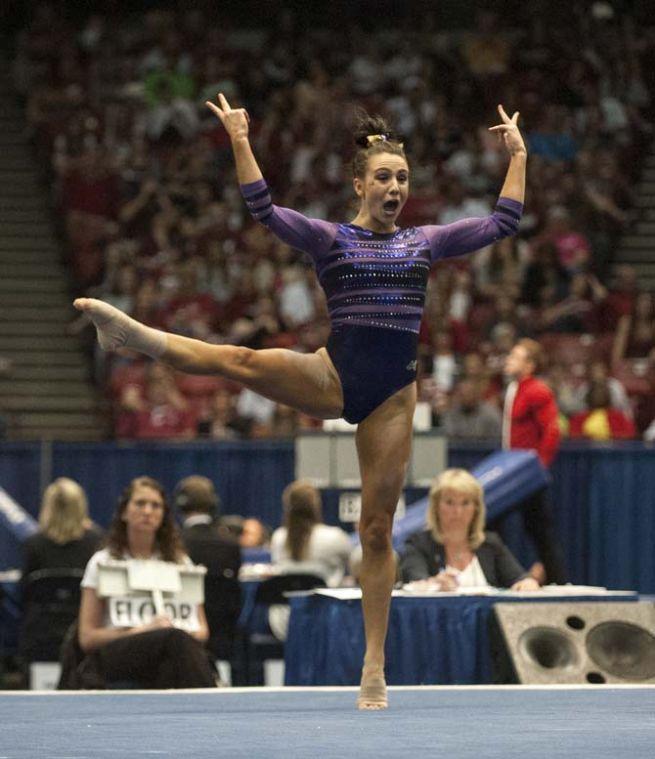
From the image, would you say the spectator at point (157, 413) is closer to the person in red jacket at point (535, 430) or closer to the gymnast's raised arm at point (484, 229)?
the person in red jacket at point (535, 430)

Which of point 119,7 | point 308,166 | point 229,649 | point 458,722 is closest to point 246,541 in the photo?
point 229,649

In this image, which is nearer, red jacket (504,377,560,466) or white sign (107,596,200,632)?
white sign (107,596,200,632)

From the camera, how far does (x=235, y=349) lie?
16.9 feet

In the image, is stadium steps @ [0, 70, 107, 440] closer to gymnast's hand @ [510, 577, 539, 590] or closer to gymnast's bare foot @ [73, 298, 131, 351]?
gymnast's hand @ [510, 577, 539, 590]

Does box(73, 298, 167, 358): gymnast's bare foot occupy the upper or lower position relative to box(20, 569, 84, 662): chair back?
upper

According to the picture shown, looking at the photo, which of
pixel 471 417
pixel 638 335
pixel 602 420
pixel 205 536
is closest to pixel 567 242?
pixel 638 335

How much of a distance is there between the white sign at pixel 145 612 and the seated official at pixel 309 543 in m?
2.22

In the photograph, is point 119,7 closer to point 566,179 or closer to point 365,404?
point 566,179

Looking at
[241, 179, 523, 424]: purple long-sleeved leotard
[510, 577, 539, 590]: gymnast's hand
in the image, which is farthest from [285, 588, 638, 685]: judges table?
[241, 179, 523, 424]: purple long-sleeved leotard

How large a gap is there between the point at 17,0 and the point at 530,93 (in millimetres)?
5512

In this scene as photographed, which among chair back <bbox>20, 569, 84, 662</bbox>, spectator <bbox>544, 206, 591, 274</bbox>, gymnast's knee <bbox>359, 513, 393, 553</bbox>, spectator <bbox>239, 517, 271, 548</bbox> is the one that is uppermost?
spectator <bbox>544, 206, 591, 274</bbox>

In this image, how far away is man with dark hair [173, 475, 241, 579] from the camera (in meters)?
8.87

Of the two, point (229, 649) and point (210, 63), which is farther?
point (210, 63)

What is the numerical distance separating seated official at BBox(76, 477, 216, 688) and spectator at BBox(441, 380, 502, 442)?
5231mm
